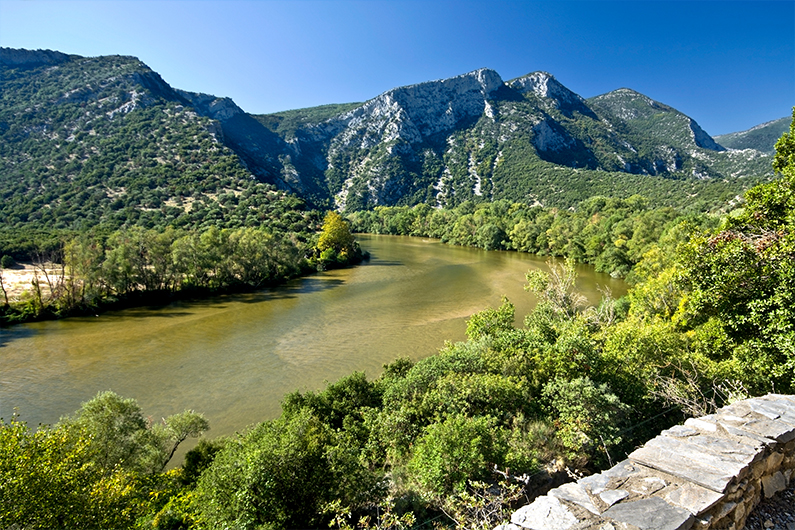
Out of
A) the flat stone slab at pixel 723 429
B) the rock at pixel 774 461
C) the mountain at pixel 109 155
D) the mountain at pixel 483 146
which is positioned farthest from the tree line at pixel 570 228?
the mountain at pixel 109 155

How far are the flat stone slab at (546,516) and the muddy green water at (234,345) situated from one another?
14400 millimetres

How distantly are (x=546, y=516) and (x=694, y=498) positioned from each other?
4.72 ft

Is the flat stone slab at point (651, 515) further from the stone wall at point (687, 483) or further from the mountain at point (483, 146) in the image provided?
the mountain at point (483, 146)

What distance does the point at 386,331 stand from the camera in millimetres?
26453

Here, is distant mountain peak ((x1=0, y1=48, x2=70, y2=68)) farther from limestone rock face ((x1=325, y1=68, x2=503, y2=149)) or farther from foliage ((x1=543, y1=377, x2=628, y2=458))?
foliage ((x1=543, y1=377, x2=628, y2=458))

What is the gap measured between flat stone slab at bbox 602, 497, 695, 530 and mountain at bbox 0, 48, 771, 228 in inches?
2451

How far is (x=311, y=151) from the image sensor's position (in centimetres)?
17788

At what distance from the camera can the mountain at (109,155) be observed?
191 feet

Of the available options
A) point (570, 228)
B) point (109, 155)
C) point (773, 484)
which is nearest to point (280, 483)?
point (773, 484)

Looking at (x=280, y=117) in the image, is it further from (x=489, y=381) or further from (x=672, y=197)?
(x=489, y=381)

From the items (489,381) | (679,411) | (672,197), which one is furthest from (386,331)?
(672,197)

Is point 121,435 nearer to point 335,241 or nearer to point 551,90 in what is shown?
point 335,241

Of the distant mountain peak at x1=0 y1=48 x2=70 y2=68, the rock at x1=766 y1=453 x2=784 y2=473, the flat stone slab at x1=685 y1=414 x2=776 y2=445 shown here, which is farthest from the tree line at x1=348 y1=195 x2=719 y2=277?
the distant mountain peak at x1=0 y1=48 x2=70 y2=68

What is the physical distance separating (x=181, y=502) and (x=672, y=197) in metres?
108
